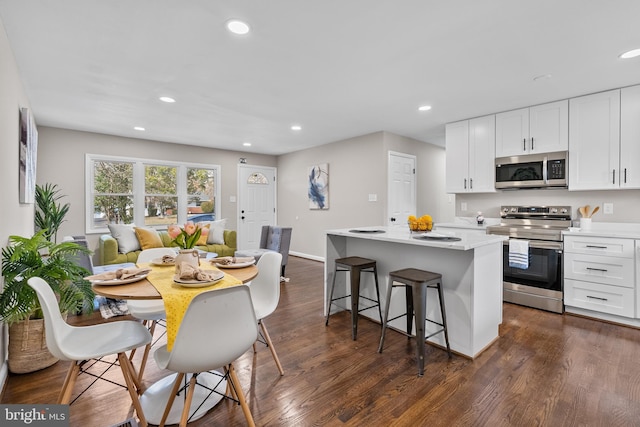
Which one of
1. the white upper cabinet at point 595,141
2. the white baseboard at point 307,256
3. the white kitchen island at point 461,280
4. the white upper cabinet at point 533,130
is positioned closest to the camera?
the white kitchen island at point 461,280

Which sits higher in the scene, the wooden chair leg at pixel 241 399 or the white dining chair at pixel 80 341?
the white dining chair at pixel 80 341

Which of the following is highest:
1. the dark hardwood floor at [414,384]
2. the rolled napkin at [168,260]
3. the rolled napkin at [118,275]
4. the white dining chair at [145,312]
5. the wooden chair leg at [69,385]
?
the rolled napkin at [168,260]

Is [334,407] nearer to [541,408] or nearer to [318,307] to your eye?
[541,408]

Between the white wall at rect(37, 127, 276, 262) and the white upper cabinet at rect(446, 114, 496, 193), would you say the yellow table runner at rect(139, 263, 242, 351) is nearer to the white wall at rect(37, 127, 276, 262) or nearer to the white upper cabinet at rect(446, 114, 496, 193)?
the white upper cabinet at rect(446, 114, 496, 193)

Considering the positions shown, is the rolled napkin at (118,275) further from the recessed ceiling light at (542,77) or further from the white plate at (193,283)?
the recessed ceiling light at (542,77)

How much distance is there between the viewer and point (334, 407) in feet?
5.93

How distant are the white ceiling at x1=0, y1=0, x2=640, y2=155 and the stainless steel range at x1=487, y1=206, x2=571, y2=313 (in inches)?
55.6

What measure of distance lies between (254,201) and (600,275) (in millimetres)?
6006

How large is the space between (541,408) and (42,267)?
3.26 metres

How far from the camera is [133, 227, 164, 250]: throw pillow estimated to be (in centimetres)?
473

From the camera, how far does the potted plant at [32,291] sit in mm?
1957

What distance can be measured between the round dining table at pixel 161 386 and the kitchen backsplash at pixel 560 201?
12.4ft

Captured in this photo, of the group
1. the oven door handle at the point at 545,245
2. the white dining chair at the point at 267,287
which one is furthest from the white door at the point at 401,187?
the white dining chair at the point at 267,287

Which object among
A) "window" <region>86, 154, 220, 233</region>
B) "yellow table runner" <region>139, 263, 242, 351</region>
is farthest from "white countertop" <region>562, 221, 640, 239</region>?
"window" <region>86, 154, 220, 233</region>
